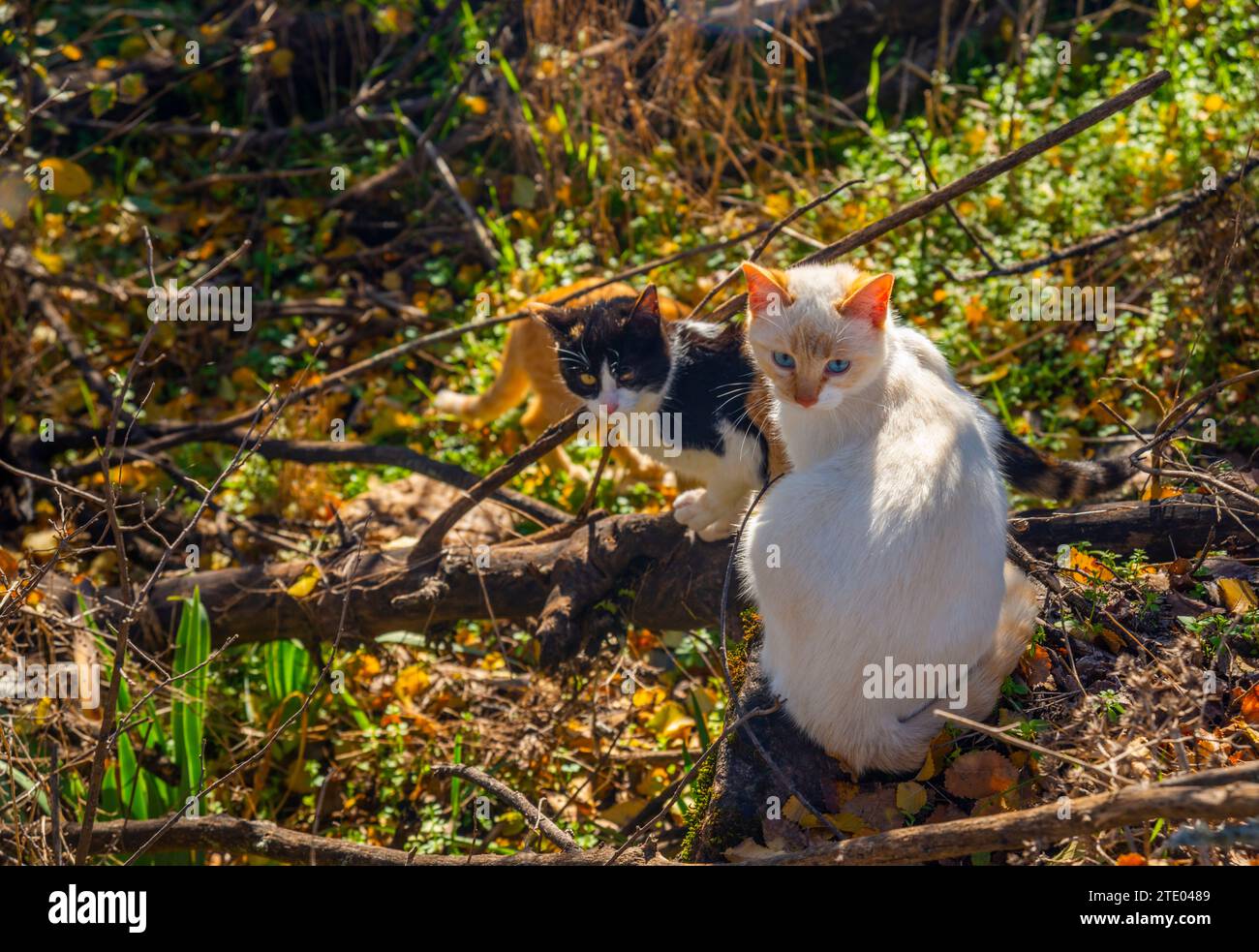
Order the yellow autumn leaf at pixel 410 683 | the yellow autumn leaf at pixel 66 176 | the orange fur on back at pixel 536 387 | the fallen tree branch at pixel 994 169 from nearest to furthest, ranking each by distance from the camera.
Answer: the fallen tree branch at pixel 994 169, the yellow autumn leaf at pixel 410 683, the orange fur on back at pixel 536 387, the yellow autumn leaf at pixel 66 176

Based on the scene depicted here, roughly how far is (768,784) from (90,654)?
2.39 metres

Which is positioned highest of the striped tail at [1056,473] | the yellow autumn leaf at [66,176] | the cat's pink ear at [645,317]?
the yellow autumn leaf at [66,176]

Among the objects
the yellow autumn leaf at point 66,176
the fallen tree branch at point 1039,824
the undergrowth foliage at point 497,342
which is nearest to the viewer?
the fallen tree branch at point 1039,824

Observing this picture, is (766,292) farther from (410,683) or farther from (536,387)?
(410,683)

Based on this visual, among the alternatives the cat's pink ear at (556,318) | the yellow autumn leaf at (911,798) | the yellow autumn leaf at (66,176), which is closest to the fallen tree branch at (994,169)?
the cat's pink ear at (556,318)

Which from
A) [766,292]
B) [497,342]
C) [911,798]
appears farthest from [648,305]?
[497,342]

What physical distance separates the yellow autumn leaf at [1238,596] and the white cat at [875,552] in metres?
0.62

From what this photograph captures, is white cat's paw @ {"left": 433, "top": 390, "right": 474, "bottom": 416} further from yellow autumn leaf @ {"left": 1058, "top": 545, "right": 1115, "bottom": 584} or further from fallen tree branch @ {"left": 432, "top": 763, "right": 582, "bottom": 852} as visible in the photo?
yellow autumn leaf @ {"left": 1058, "top": 545, "right": 1115, "bottom": 584}

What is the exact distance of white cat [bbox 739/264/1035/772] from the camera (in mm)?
2295

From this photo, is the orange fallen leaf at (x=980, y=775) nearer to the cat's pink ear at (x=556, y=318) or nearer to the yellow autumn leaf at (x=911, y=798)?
the yellow autumn leaf at (x=911, y=798)

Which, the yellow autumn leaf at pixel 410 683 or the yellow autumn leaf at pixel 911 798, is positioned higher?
the yellow autumn leaf at pixel 911 798

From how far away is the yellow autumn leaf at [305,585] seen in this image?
3777 mm
